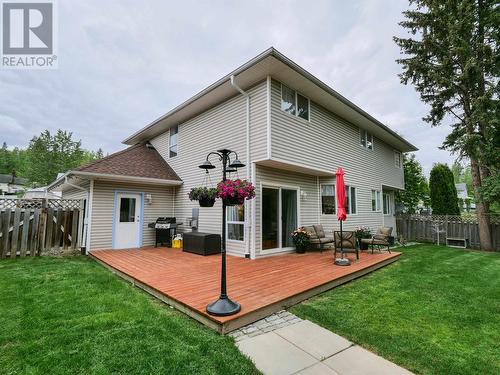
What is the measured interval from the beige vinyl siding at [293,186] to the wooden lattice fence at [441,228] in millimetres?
7498

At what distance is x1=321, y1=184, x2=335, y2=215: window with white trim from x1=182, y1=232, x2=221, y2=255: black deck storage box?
430cm

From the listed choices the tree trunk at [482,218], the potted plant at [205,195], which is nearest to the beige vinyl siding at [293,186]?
the potted plant at [205,195]

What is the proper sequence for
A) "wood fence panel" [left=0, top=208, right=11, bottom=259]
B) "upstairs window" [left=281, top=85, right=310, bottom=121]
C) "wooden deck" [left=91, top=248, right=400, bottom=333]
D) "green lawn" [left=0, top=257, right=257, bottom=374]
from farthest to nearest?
"upstairs window" [left=281, top=85, right=310, bottom=121] < "wood fence panel" [left=0, top=208, right=11, bottom=259] < "wooden deck" [left=91, top=248, right=400, bottom=333] < "green lawn" [left=0, top=257, right=257, bottom=374]

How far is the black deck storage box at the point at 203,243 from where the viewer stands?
7629 mm

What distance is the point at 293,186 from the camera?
8.54 metres

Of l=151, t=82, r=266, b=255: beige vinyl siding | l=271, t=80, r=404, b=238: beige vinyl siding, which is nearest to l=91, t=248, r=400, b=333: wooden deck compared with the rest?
l=151, t=82, r=266, b=255: beige vinyl siding

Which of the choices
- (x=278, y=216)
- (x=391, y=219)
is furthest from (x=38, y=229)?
(x=391, y=219)

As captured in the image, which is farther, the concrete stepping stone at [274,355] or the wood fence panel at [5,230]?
the wood fence panel at [5,230]

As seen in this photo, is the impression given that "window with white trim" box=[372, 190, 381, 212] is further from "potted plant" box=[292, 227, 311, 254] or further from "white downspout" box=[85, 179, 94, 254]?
"white downspout" box=[85, 179, 94, 254]

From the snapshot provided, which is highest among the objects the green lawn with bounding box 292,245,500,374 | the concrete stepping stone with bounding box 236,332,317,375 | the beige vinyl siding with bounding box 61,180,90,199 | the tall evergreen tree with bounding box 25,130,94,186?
the tall evergreen tree with bounding box 25,130,94,186

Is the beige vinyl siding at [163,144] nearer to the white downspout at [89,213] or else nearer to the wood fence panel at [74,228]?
the white downspout at [89,213]

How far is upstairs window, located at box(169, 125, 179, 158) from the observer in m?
11.0

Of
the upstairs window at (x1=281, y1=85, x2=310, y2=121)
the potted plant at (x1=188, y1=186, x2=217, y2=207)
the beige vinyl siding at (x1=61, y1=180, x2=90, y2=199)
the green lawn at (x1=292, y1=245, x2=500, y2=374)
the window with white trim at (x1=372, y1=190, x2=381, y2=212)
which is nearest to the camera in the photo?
the green lawn at (x1=292, y1=245, x2=500, y2=374)

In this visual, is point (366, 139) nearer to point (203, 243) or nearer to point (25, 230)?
point (203, 243)
